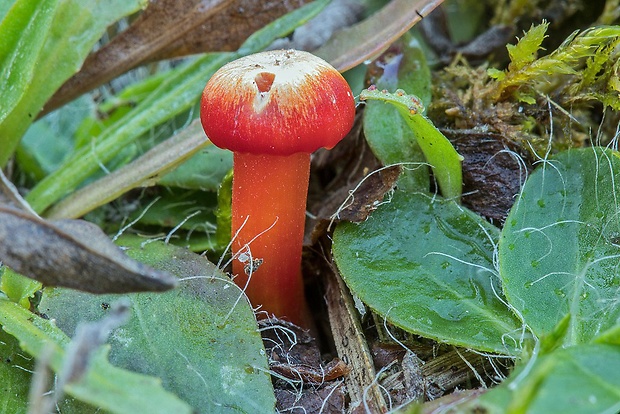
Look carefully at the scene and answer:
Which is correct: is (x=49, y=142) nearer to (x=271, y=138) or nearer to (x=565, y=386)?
(x=271, y=138)

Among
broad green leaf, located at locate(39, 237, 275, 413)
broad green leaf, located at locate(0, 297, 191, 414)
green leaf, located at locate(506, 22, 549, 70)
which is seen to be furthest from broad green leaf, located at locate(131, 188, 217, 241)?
green leaf, located at locate(506, 22, 549, 70)

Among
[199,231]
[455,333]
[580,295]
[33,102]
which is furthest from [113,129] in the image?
[580,295]

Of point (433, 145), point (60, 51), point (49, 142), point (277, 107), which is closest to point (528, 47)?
point (433, 145)

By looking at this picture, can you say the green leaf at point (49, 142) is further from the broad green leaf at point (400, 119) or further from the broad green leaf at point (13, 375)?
the broad green leaf at point (400, 119)

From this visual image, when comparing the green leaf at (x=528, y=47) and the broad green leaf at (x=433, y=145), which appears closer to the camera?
the broad green leaf at (x=433, y=145)

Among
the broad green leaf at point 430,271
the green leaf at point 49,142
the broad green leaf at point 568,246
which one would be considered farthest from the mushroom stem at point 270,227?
the green leaf at point 49,142

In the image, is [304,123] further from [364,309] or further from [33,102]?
[33,102]
